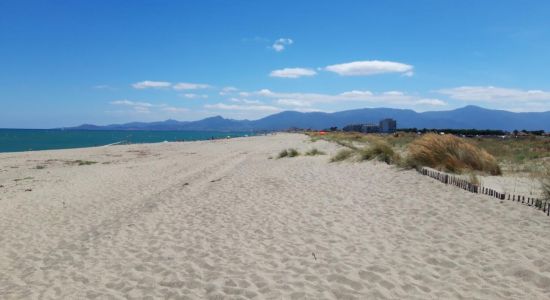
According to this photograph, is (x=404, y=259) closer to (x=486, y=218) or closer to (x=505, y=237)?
(x=505, y=237)

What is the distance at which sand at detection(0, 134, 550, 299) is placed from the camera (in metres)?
4.40

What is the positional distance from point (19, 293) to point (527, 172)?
13.3 meters

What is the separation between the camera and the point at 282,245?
5938mm

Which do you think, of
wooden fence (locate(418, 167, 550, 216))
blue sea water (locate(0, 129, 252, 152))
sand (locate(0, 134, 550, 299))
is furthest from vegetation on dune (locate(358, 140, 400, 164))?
blue sea water (locate(0, 129, 252, 152))

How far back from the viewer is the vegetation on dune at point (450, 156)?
40.7 feet

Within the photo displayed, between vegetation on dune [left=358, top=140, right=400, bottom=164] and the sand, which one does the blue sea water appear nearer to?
vegetation on dune [left=358, top=140, right=400, bottom=164]

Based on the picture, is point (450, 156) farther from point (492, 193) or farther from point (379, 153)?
point (492, 193)

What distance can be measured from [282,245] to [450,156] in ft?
28.7

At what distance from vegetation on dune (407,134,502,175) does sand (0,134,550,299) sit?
230 centimetres

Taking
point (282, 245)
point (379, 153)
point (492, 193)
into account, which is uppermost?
point (379, 153)

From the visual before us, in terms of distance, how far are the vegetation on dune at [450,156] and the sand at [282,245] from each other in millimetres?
2300

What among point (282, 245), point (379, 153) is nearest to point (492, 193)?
point (282, 245)

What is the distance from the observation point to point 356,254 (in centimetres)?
533

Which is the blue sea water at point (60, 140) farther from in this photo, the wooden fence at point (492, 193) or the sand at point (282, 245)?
the wooden fence at point (492, 193)
